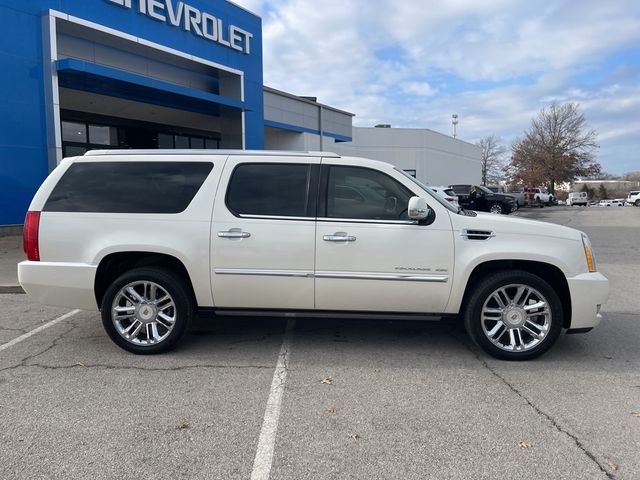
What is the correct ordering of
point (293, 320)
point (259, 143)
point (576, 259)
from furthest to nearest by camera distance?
point (259, 143) → point (293, 320) → point (576, 259)

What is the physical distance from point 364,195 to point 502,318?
177 cm

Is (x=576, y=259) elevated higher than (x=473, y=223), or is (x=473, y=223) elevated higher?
(x=473, y=223)

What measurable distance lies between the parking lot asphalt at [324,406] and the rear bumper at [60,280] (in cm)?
60

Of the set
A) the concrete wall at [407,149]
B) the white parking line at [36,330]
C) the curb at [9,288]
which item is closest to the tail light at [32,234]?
the white parking line at [36,330]

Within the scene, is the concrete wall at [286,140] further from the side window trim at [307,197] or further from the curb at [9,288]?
the side window trim at [307,197]

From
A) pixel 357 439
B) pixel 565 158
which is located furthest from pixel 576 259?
pixel 565 158

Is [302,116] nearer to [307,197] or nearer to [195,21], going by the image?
[195,21]

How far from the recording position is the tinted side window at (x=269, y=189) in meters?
4.74

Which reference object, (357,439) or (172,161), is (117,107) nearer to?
(172,161)

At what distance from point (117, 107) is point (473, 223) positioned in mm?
16682

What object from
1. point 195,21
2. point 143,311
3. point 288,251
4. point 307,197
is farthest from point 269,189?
point 195,21

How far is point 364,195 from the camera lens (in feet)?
15.6

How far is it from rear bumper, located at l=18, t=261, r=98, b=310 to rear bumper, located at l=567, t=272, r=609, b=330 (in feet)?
14.9

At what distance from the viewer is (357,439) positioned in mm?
3244
